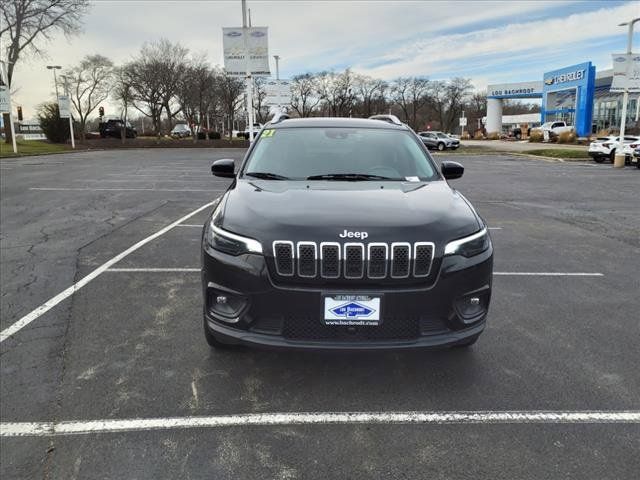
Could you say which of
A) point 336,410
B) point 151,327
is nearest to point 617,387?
point 336,410

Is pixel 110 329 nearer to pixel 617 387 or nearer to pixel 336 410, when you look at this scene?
pixel 336 410

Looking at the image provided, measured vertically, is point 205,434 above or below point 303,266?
below

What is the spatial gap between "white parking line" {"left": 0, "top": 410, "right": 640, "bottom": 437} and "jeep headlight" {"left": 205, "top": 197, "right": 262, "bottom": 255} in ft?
3.23

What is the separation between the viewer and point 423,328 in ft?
10.1

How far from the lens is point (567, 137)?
151 ft

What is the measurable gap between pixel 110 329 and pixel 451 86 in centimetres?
8981

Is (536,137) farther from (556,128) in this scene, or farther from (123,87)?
(123,87)

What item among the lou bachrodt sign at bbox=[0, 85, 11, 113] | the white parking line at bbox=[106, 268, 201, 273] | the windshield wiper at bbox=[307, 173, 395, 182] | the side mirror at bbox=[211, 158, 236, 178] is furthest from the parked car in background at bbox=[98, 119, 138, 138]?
the windshield wiper at bbox=[307, 173, 395, 182]

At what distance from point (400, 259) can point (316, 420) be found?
41.7 inches

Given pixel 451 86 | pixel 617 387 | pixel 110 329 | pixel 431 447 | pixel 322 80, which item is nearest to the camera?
pixel 431 447

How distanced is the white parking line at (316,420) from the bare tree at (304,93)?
7829 cm

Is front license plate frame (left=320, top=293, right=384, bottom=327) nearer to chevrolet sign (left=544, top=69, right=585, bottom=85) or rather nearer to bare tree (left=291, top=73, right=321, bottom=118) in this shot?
chevrolet sign (left=544, top=69, right=585, bottom=85)

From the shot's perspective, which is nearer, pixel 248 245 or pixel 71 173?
pixel 248 245

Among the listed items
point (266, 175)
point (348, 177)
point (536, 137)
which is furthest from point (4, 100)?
point (536, 137)
